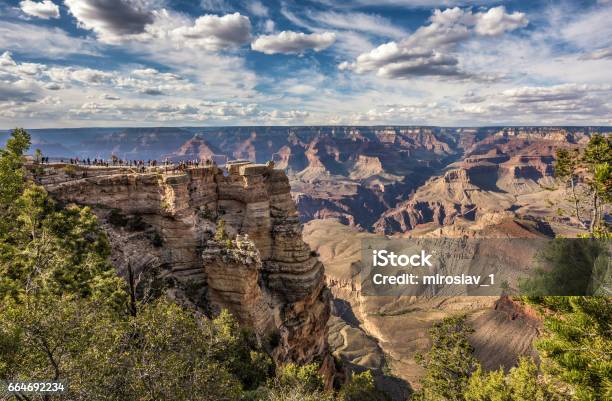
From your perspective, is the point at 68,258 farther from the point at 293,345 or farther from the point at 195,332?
the point at 293,345

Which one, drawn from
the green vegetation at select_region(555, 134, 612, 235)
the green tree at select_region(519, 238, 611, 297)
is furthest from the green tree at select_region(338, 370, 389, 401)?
the green vegetation at select_region(555, 134, 612, 235)

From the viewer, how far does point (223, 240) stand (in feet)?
138

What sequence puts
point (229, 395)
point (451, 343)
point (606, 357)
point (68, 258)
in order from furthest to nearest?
point (451, 343) < point (68, 258) < point (229, 395) < point (606, 357)

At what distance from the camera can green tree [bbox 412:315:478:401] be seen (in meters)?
34.6

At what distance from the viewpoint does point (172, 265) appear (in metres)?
43.1

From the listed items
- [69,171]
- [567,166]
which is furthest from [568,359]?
[69,171]

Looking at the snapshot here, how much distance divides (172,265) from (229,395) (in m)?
26.4

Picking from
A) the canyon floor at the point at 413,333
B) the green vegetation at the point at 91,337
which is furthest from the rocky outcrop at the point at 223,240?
the canyon floor at the point at 413,333

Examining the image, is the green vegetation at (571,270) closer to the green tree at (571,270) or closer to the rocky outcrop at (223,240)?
the green tree at (571,270)

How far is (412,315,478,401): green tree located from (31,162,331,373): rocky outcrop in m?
17.8

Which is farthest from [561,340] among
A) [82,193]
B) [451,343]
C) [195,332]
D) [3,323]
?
[82,193]

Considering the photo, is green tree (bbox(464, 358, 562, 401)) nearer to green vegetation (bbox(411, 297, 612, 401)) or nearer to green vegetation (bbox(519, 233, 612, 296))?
green vegetation (bbox(411, 297, 612, 401))

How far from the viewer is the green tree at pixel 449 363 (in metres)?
34.6

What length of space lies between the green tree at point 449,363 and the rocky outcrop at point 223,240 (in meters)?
17.8
